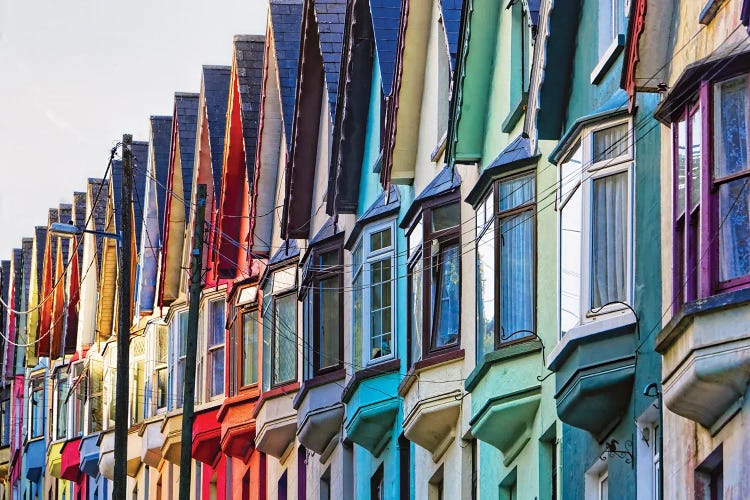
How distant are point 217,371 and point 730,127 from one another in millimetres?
27415

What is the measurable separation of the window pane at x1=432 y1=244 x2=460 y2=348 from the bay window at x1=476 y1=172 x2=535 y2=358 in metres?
2.38

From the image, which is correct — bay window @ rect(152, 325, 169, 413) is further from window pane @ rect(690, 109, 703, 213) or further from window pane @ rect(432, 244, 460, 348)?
window pane @ rect(690, 109, 703, 213)

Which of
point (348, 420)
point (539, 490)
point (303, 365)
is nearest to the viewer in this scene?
point (539, 490)

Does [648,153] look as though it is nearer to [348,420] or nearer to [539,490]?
[539,490]

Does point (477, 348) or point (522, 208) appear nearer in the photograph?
point (522, 208)

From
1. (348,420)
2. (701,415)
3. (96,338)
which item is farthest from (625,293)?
(96,338)

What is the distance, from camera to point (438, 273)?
90.0ft

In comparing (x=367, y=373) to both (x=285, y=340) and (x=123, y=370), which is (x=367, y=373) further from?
(x=285, y=340)

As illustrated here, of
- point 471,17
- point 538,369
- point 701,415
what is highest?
point 471,17

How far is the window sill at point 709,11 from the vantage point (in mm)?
16703

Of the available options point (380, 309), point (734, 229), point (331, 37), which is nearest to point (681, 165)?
point (734, 229)

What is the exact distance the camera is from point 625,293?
63.7ft

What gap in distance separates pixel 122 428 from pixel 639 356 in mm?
15443

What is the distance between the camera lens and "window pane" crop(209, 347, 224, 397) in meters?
42.4
